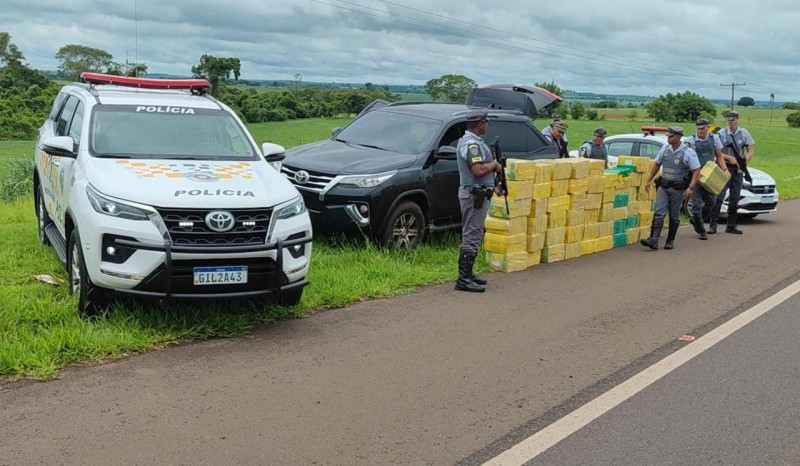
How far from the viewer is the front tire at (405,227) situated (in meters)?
9.09

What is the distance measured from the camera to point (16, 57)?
190 feet

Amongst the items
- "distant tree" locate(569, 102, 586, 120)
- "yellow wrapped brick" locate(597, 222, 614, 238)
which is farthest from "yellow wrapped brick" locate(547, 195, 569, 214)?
"distant tree" locate(569, 102, 586, 120)

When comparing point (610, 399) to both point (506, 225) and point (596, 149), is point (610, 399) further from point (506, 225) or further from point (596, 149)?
point (596, 149)

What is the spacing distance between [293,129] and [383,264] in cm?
4175

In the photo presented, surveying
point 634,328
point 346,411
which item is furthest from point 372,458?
point 634,328

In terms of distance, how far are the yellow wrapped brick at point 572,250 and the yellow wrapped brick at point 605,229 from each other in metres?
0.66

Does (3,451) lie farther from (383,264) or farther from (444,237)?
(444,237)

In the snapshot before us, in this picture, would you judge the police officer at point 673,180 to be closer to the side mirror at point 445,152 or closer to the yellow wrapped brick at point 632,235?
the yellow wrapped brick at point 632,235

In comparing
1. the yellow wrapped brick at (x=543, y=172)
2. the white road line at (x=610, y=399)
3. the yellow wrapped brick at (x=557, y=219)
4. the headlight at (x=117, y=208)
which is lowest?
the white road line at (x=610, y=399)

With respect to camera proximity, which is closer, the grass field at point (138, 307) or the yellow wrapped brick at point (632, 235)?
the grass field at point (138, 307)

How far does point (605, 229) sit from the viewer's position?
11.0m

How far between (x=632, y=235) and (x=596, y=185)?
1680mm

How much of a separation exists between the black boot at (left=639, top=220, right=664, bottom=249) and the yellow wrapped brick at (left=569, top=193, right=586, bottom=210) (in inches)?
62.3

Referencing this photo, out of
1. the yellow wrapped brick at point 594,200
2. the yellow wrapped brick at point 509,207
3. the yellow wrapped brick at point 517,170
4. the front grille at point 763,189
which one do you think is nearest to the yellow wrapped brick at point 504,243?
the yellow wrapped brick at point 509,207
